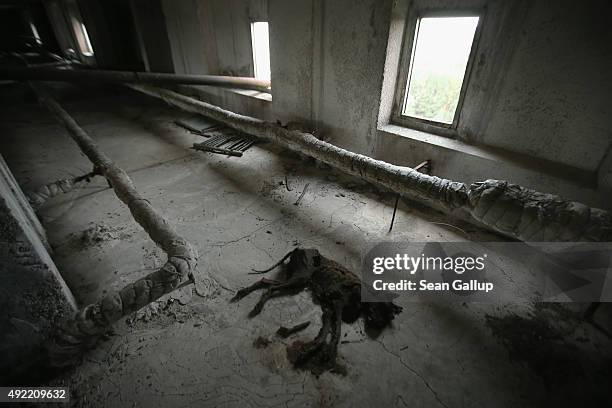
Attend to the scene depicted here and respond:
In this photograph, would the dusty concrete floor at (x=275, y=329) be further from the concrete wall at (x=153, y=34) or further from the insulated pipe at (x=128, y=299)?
the concrete wall at (x=153, y=34)

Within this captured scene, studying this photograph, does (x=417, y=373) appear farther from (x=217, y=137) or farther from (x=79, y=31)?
(x=79, y=31)

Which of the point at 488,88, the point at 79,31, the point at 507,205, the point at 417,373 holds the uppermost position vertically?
the point at 79,31

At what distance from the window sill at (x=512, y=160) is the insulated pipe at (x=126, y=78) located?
12.5ft

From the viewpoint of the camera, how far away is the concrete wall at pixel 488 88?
2479mm

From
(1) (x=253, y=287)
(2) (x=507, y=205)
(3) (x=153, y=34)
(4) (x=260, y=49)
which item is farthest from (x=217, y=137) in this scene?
(2) (x=507, y=205)

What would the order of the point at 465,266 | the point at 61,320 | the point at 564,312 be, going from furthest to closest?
the point at 465,266, the point at 564,312, the point at 61,320

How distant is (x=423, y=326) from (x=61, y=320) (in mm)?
2785

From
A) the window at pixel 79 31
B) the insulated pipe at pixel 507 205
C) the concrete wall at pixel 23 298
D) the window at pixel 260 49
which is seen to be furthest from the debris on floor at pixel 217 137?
the window at pixel 79 31

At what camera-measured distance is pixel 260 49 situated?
19.9 feet

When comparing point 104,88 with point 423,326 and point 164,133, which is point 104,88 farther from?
point 423,326

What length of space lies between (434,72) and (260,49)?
4100 mm

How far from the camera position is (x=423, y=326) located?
2375mm

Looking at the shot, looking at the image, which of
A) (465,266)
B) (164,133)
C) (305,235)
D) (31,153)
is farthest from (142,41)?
(465,266)

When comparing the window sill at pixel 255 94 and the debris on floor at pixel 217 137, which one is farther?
the window sill at pixel 255 94
